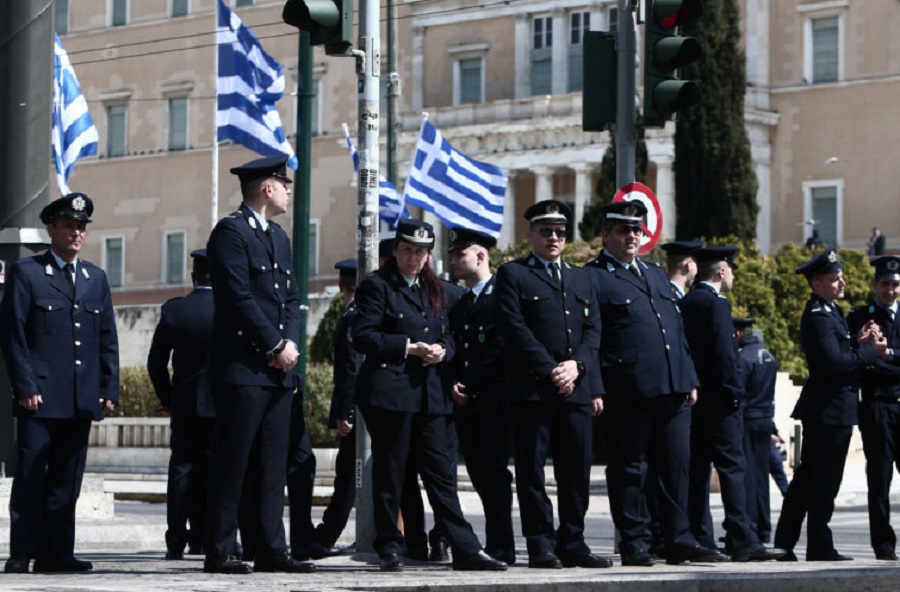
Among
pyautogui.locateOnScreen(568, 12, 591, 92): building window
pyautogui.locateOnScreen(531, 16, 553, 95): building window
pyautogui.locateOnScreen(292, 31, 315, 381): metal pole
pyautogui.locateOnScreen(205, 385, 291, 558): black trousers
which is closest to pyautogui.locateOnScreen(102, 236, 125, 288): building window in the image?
pyautogui.locateOnScreen(531, 16, 553, 95): building window

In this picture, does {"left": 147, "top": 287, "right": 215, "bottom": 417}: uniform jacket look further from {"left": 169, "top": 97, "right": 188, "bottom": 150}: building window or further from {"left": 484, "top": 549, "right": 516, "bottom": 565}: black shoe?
{"left": 169, "top": 97, "right": 188, "bottom": 150}: building window

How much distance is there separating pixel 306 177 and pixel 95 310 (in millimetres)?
10498

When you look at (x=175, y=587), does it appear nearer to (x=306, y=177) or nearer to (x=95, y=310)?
(x=95, y=310)

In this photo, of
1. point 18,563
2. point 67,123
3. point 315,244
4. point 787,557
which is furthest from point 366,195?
point 315,244

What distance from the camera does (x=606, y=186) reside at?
5125 centimetres

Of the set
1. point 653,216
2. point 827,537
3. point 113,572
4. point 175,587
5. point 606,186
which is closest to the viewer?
point 175,587

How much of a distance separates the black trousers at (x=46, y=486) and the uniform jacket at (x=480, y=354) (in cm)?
235

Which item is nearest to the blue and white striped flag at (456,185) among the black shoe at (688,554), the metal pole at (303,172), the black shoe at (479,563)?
the metal pole at (303,172)

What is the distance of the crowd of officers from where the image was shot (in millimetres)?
11859

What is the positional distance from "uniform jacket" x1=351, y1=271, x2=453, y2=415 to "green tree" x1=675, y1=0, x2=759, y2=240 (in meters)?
38.0

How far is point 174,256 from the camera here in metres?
67.4

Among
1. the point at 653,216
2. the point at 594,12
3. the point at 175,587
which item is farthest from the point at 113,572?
the point at 594,12

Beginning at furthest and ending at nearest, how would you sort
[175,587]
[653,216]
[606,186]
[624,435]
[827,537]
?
1. [606,186]
2. [653,216]
3. [827,537]
4. [624,435]
5. [175,587]

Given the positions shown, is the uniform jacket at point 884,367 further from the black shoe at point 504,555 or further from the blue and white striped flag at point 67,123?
the blue and white striped flag at point 67,123
